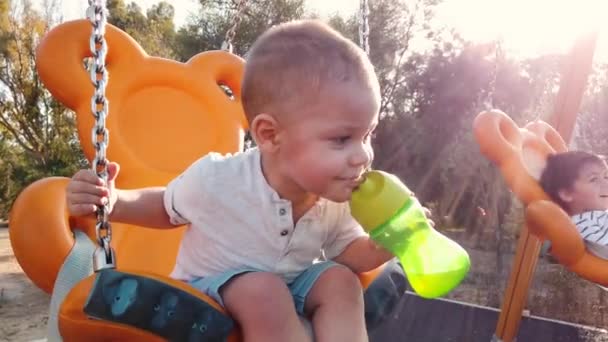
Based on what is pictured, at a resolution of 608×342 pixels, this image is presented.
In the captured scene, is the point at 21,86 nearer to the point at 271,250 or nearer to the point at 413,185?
the point at 413,185

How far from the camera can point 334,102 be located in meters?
1.01

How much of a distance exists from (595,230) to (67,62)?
1891 millimetres

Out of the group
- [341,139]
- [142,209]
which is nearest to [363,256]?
[341,139]

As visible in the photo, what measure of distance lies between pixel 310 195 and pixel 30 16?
27.7 feet

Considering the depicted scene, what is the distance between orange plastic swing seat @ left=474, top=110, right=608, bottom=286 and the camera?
85.8 inches

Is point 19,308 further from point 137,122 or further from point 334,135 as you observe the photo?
point 334,135

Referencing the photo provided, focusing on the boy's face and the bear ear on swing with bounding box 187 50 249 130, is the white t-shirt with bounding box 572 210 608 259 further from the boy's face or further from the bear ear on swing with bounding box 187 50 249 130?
the boy's face

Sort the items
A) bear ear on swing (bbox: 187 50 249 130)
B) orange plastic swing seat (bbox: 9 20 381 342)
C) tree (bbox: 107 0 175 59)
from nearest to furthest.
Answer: orange plastic swing seat (bbox: 9 20 381 342), bear ear on swing (bbox: 187 50 249 130), tree (bbox: 107 0 175 59)

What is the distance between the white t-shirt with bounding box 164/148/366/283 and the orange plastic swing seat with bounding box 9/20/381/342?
325 millimetres

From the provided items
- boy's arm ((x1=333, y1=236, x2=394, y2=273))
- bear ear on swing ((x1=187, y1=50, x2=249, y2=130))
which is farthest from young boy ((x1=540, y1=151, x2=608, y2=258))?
boy's arm ((x1=333, y1=236, x2=394, y2=273))

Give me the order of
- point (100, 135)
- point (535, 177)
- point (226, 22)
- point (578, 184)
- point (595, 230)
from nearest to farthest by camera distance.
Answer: point (100, 135), point (595, 230), point (578, 184), point (535, 177), point (226, 22)

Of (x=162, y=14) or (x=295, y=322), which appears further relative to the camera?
(x=162, y=14)

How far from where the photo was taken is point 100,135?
100cm

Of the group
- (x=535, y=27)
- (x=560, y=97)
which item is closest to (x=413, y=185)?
(x=535, y=27)
